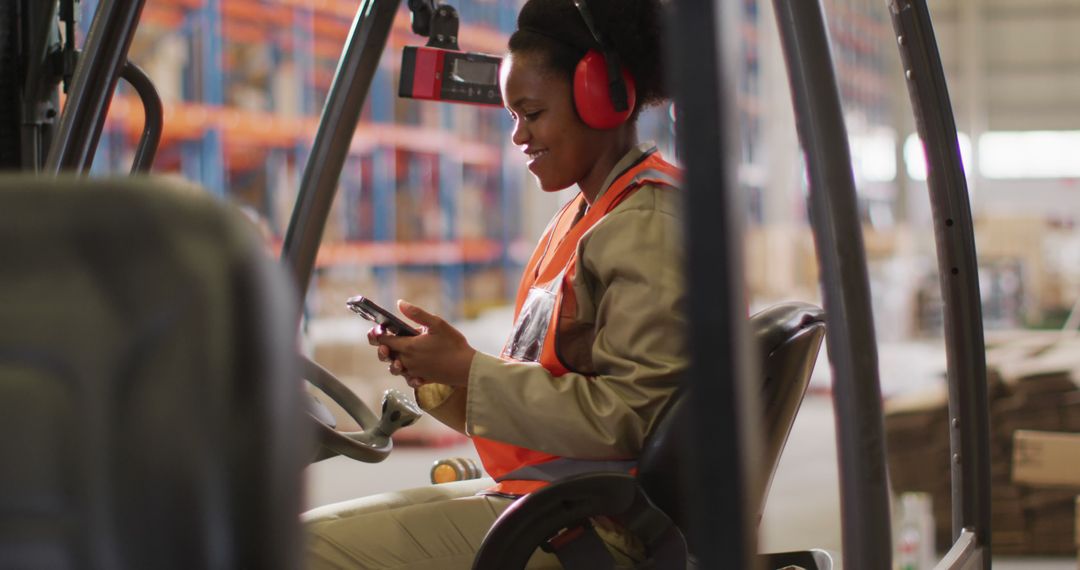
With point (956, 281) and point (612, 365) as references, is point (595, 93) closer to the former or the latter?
point (612, 365)

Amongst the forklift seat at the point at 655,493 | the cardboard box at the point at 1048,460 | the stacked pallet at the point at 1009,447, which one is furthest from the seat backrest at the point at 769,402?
the stacked pallet at the point at 1009,447

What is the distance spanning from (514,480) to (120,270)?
120 cm

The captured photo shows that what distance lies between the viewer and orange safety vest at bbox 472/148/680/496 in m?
1.75

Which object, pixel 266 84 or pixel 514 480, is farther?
pixel 266 84

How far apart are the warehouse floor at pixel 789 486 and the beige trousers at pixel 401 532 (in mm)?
2801

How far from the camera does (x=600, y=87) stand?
1787 mm

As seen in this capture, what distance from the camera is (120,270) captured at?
683mm

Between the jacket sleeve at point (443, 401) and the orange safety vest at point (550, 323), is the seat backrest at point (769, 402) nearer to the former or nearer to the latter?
the orange safety vest at point (550, 323)

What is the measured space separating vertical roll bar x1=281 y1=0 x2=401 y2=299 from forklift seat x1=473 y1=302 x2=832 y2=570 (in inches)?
38.5

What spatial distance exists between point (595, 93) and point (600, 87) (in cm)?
1

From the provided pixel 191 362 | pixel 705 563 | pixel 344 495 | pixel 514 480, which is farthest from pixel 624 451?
pixel 344 495

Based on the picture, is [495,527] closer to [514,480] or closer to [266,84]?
[514,480]

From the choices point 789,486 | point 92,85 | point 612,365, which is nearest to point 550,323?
point 612,365

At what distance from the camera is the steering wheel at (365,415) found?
219 centimetres
